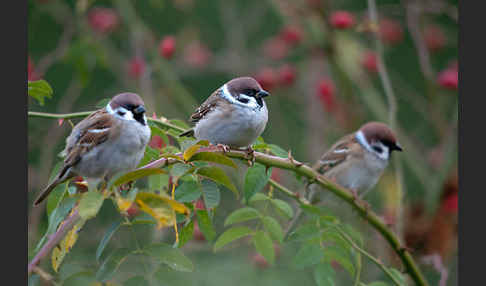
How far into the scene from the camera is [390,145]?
3332 millimetres

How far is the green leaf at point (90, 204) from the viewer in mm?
1445

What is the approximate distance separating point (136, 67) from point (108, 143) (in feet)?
7.97

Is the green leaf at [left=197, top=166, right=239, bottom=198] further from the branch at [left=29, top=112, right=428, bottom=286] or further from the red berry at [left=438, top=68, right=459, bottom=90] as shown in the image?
the red berry at [left=438, top=68, right=459, bottom=90]

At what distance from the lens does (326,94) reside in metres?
4.81

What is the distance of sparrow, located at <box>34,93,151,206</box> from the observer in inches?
84.4

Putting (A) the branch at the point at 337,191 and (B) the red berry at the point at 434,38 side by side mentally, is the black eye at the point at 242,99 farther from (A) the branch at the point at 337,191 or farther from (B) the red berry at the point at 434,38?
(B) the red berry at the point at 434,38

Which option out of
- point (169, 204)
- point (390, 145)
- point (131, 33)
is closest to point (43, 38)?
point (131, 33)

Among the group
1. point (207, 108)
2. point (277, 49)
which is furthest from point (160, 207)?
point (277, 49)

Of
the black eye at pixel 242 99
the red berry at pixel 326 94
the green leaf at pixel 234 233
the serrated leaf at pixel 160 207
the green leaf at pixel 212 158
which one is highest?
the green leaf at pixel 212 158

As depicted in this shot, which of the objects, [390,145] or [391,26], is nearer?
[390,145]

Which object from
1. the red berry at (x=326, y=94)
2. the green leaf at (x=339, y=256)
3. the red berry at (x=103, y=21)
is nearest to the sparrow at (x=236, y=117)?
the green leaf at (x=339, y=256)

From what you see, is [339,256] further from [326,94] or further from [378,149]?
[326,94]

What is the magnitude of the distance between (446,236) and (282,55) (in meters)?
2.22

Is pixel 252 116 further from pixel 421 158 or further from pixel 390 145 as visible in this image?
pixel 421 158
